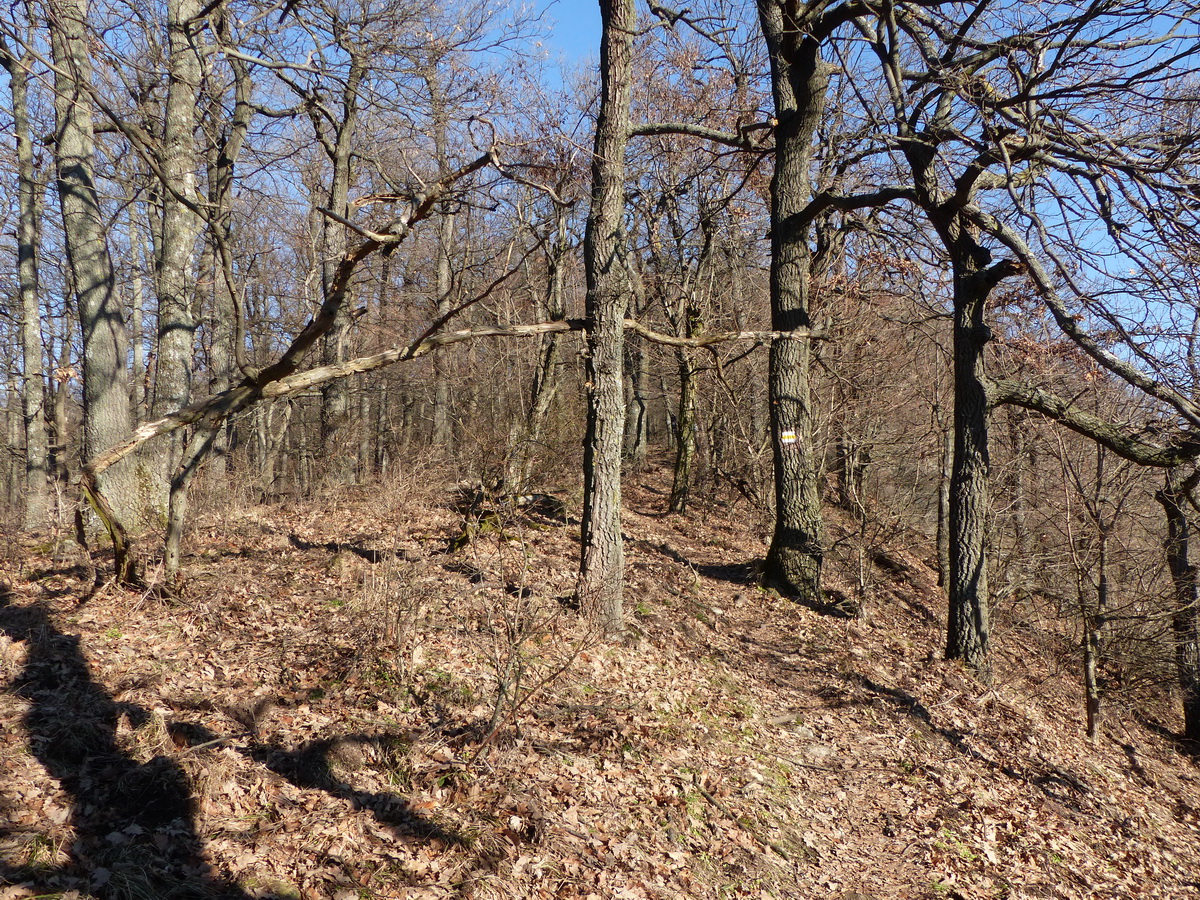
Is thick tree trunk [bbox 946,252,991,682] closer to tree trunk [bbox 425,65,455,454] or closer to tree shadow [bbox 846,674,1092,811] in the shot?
tree shadow [bbox 846,674,1092,811]

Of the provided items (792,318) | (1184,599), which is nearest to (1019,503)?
(1184,599)

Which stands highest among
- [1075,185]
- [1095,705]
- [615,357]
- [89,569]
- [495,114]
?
[495,114]

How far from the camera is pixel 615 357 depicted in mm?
6785

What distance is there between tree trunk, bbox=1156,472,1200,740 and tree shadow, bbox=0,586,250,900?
978 cm

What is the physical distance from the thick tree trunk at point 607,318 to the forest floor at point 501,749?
61cm

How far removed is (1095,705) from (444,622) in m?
7.36

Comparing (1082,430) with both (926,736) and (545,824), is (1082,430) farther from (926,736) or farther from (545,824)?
(545,824)

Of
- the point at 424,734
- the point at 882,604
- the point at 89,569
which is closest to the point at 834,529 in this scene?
the point at 882,604

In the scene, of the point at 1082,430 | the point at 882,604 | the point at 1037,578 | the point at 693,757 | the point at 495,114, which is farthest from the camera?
the point at 1037,578

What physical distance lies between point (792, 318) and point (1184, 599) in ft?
20.1

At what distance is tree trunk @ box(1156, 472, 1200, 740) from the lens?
8656 mm

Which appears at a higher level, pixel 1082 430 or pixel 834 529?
pixel 1082 430

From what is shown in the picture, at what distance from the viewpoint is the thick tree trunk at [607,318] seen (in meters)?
6.76

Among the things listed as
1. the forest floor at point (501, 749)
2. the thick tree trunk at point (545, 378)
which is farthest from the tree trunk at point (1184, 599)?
the thick tree trunk at point (545, 378)
